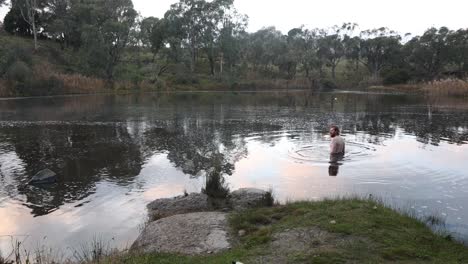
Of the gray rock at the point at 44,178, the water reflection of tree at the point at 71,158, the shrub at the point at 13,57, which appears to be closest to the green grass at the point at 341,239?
the water reflection of tree at the point at 71,158

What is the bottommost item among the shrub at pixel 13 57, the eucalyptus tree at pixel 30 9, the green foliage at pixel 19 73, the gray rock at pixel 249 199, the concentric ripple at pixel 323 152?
the concentric ripple at pixel 323 152

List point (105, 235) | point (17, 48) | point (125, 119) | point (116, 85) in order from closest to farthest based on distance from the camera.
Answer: point (105, 235) → point (125, 119) → point (17, 48) → point (116, 85)

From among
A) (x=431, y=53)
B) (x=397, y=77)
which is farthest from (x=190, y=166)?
(x=431, y=53)

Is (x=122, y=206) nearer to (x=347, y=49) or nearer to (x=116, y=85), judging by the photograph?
(x=116, y=85)

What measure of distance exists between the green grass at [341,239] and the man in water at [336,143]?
29.9 feet

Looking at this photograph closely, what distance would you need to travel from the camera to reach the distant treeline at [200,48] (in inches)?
3078

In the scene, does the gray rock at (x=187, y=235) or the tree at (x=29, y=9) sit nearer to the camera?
the gray rock at (x=187, y=235)

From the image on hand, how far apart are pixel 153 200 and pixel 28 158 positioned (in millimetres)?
9374

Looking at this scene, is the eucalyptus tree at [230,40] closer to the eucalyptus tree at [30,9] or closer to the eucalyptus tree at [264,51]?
the eucalyptus tree at [264,51]

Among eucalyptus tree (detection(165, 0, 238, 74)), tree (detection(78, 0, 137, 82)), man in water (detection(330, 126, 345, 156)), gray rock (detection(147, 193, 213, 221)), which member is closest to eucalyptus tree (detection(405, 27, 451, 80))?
eucalyptus tree (detection(165, 0, 238, 74))

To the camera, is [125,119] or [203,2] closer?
[125,119]

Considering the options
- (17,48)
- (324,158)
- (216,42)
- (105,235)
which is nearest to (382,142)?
(324,158)

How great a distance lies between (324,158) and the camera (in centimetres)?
1998

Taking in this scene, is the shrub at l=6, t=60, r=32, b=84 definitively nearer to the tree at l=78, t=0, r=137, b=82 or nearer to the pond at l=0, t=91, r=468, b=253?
the tree at l=78, t=0, r=137, b=82
